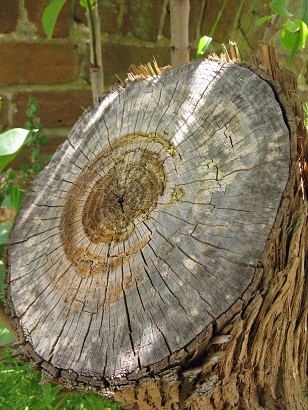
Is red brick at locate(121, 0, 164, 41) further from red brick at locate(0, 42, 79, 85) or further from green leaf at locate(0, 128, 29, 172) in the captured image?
green leaf at locate(0, 128, 29, 172)

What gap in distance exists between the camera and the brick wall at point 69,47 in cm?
181

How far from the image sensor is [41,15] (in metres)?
1.81

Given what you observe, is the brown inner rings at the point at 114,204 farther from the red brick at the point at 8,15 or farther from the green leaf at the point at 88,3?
the red brick at the point at 8,15

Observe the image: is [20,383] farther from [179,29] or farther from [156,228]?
[179,29]

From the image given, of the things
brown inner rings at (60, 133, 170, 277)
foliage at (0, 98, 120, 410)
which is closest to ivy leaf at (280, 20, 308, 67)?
brown inner rings at (60, 133, 170, 277)

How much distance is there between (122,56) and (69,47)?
8.4 inches

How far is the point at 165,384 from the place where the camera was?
0.82 meters

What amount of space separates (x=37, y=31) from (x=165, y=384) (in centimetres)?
146

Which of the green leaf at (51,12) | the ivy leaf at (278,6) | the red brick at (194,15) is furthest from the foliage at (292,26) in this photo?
the red brick at (194,15)

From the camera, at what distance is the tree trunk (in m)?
0.77

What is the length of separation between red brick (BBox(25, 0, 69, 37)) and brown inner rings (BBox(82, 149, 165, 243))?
103 centimetres

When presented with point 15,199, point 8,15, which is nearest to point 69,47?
point 8,15

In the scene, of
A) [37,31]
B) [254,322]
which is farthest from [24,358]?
[37,31]

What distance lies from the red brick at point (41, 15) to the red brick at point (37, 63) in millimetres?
47
